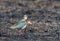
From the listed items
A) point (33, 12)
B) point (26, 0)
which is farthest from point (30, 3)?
point (33, 12)

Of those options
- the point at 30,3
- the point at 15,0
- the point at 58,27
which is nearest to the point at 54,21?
the point at 58,27

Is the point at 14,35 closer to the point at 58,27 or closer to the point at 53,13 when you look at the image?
the point at 58,27

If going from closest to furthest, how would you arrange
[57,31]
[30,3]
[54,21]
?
[57,31] → [54,21] → [30,3]

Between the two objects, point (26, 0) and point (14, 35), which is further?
point (26, 0)

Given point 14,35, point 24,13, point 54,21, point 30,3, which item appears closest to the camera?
point 14,35

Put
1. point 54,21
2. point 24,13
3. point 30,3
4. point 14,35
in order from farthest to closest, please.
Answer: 1. point 30,3
2. point 24,13
3. point 54,21
4. point 14,35

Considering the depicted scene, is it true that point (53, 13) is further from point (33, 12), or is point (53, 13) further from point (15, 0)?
point (15, 0)
